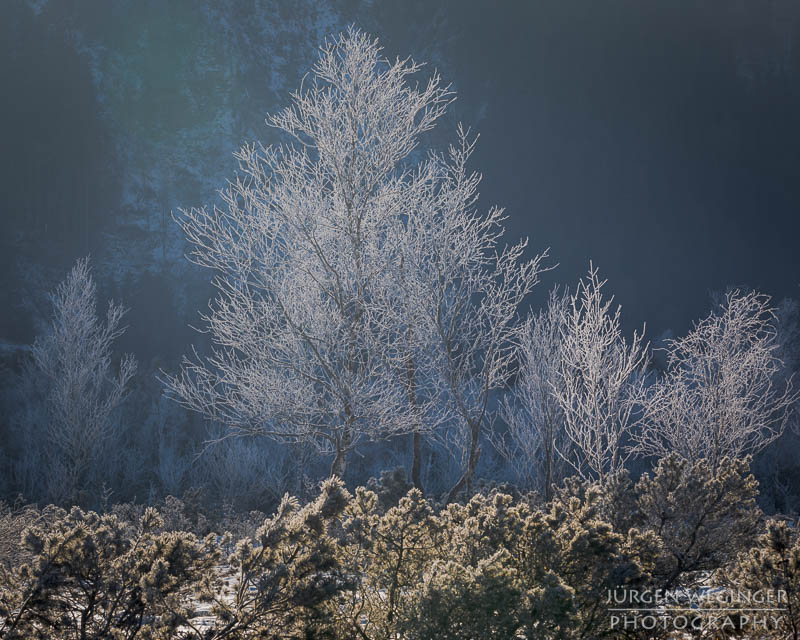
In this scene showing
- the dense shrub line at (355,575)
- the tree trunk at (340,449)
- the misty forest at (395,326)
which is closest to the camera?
the dense shrub line at (355,575)

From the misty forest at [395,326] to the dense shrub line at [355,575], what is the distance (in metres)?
0.02

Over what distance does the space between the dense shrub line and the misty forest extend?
0.02m

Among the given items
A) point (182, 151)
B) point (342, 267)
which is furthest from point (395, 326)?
point (182, 151)

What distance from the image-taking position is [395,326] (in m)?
7.89

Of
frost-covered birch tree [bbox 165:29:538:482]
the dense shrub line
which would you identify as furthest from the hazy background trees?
the dense shrub line

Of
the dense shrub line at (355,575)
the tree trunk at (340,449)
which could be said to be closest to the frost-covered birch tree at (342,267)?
the tree trunk at (340,449)

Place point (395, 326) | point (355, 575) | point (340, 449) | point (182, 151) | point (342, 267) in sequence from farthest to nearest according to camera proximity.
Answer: point (182, 151)
point (395, 326)
point (342, 267)
point (340, 449)
point (355, 575)

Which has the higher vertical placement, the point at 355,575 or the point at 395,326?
the point at 395,326

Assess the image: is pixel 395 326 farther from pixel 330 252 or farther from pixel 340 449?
pixel 340 449

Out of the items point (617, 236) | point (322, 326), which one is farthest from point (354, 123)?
point (617, 236)

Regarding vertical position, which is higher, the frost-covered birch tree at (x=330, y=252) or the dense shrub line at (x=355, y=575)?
the frost-covered birch tree at (x=330, y=252)

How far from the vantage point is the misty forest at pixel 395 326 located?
2.83m

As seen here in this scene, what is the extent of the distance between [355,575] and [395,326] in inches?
196

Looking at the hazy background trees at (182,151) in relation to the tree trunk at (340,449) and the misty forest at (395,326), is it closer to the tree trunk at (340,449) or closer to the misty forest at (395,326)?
the misty forest at (395,326)
